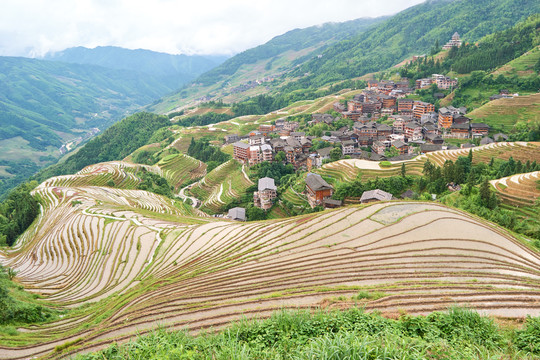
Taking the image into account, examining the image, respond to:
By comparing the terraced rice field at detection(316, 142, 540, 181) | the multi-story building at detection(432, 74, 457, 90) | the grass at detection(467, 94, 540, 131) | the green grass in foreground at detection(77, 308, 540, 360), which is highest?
the multi-story building at detection(432, 74, 457, 90)

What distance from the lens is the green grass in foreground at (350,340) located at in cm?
623

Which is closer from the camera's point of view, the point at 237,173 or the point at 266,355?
the point at 266,355

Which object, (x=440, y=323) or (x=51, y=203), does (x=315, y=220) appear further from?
(x=51, y=203)

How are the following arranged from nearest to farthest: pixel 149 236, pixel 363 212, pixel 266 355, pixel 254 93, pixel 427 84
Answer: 1. pixel 266 355
2. pixel 363 212
3. pixel 149 236
4. pixel 427 84
5. pixel 254 93

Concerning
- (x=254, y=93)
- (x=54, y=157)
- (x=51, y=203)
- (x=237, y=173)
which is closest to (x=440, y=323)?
(x=51, y=203)

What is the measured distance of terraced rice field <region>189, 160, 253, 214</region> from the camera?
5203 cm

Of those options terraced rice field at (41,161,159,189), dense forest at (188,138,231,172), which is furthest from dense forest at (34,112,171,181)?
terraced rice field at (41,161,159,189)

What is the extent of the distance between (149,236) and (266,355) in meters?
22.2

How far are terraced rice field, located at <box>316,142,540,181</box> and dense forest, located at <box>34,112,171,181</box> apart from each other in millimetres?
80715

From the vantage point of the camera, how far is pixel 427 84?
78312 millimetres

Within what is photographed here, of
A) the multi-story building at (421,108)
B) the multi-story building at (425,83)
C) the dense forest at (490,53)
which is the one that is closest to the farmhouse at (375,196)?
the multi-story building at (421,108)

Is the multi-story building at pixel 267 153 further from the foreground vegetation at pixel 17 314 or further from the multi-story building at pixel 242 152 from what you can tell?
the foreground vegetation at pixel 17 314

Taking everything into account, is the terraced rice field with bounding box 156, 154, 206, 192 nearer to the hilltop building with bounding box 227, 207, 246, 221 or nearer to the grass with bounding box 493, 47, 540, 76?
the hilltop building with bounding box 227, 207, 246, 221

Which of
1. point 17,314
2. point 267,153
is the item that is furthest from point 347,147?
point 17,314
